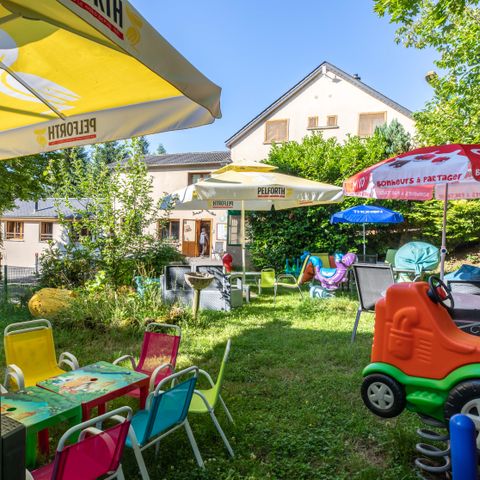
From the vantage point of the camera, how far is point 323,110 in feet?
63.5

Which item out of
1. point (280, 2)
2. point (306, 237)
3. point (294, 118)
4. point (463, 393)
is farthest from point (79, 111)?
point (294, 118)

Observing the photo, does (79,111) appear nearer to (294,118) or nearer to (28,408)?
(28,408)

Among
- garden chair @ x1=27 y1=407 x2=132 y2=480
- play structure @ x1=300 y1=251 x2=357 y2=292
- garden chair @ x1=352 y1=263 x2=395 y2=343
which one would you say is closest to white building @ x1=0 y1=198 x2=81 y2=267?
play structure @ x1=300 y1=251 x2=357 y2=292

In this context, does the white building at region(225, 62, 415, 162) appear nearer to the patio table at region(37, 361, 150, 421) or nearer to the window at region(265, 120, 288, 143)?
the window at region(265, 120, 288, 143)

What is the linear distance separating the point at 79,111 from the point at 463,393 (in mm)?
3491

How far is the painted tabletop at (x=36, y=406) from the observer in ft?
7.54

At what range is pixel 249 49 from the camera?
11.2m

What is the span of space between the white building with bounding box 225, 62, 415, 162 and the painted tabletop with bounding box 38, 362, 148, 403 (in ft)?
53.7

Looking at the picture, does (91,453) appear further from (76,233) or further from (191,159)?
(191,159)

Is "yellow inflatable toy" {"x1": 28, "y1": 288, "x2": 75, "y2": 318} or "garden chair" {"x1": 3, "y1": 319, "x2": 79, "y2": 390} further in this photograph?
"yellow inflatable toy" {"x1": 28, "y1": 288, "x2": 75, "y2": 318}

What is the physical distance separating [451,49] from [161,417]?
11.1 m

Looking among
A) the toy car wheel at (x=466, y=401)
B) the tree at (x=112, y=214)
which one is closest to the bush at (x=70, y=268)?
the tree at (x=112, y=214)

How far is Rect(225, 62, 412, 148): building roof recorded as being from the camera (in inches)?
718

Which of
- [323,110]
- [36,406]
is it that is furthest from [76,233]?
[323,110]
